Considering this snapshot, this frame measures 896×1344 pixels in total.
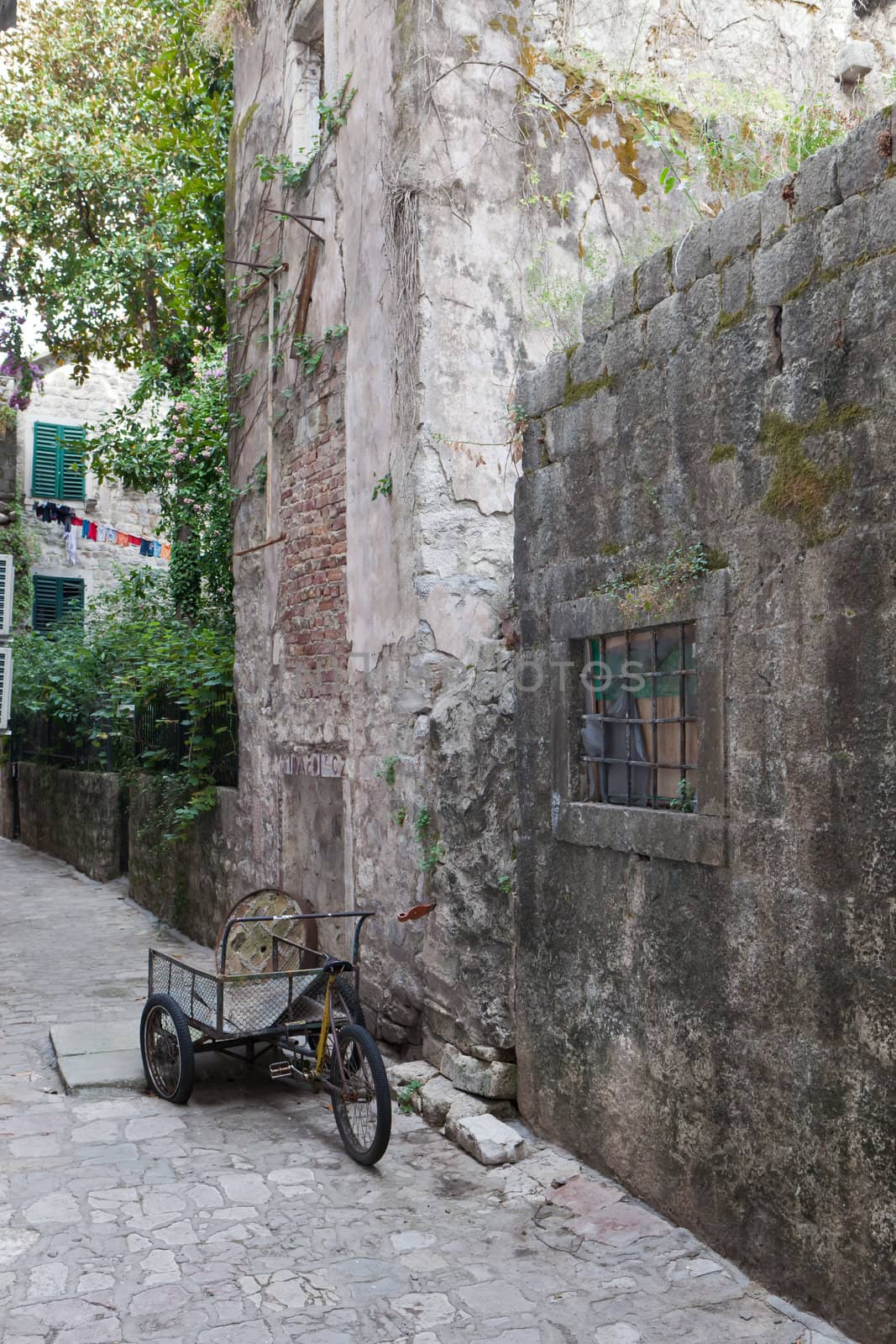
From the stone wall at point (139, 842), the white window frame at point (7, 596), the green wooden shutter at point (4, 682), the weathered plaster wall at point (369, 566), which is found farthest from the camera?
the white window frame at point (7, 596)

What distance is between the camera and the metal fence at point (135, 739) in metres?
10.2

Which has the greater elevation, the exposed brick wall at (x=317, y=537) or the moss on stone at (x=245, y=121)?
the moss on stone at (x=245, y=121)

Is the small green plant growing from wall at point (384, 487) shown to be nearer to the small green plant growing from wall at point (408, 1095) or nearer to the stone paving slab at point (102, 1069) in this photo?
the small green plant growing from wall at point (408, 1095)

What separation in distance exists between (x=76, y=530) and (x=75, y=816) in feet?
21.0

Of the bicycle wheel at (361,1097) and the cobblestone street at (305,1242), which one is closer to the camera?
the cobblestone street at (305,1242)

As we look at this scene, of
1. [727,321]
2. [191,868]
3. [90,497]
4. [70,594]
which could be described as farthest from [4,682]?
[727,321]

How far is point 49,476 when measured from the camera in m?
19.3

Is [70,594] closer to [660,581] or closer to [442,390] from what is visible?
[442,390]

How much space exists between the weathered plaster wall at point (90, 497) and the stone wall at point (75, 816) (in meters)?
3.53

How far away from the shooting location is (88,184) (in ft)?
48.8

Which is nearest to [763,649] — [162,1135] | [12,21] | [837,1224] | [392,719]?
[837,1224]

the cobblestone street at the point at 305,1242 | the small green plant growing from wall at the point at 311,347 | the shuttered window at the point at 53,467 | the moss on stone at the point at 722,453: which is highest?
the shuttered window at the point at 53,467

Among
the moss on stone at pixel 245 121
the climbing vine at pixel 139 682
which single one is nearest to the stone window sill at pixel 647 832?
the climbing vine at pixel 139 682

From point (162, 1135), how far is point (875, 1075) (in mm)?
3433
